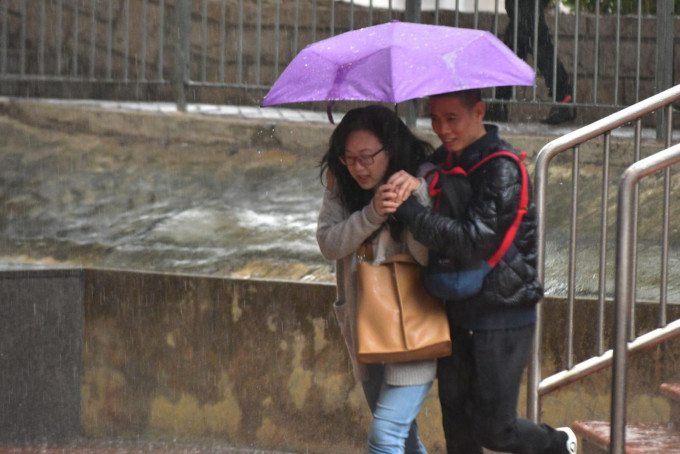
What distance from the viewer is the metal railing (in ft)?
12.6

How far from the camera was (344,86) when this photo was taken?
11.7 ft

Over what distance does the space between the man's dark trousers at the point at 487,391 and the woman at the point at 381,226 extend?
0.36ft

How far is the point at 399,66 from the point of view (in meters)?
3.48

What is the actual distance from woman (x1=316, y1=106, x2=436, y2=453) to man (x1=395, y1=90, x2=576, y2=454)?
9 centimetres

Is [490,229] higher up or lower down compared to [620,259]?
higher up

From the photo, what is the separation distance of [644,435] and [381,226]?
1.71 meters

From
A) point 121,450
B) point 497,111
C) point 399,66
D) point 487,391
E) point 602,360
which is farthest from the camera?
point 497,111

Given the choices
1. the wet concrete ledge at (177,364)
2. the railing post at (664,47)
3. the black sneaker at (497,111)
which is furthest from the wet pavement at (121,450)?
the railing post at (664,47)

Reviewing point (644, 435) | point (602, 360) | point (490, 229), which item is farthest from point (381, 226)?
point (644, 435)

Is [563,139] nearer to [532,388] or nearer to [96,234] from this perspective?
[532,388]

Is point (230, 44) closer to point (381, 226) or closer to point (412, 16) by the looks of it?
point (412, 16)

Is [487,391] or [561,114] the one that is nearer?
[487,391]

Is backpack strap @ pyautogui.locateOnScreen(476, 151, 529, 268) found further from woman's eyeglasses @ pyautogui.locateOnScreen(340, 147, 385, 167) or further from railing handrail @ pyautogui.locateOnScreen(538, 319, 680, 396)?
railing handrail @ pyautogui.locateOnScreen(538, 319, 680, 396)

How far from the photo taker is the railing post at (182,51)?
8.24m
